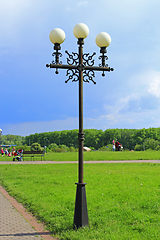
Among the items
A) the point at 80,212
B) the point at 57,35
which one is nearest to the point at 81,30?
the point at 57,35

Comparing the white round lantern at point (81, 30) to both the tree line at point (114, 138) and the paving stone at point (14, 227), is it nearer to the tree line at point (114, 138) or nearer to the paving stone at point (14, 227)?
the paving stone at point (14, 227)

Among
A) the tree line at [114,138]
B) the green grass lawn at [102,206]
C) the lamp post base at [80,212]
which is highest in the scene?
the tree line at [114,138]

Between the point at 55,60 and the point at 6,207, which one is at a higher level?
the point at 55,60

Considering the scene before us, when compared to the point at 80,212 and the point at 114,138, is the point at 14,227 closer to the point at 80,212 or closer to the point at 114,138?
the point at 80,212

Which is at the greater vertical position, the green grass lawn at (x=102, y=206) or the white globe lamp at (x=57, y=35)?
the white globe lamp at (x=57, y=35)

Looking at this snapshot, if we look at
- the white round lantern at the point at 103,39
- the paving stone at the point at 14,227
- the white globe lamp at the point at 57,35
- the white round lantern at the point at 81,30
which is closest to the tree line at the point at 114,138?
the paving stone at the point at 14,227

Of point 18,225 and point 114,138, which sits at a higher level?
point 114,138

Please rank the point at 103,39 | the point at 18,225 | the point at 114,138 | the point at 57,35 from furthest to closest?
the point at 114,138, the point at 103,39, the point at 57,35, the point at 18,225

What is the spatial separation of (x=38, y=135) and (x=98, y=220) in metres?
122

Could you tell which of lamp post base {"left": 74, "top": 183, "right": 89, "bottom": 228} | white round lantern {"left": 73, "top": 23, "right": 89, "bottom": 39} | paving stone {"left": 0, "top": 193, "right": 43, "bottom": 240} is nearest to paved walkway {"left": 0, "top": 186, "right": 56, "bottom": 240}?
paving stone {"left": 0, "top": 193, "right": 43, "bottom": 240}

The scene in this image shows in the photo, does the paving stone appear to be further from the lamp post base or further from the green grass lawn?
the lamp post base

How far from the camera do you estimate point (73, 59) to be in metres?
5.84

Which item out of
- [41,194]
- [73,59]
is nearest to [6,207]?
[41,194]

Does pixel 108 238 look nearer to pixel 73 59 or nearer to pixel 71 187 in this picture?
pixel 73 59
